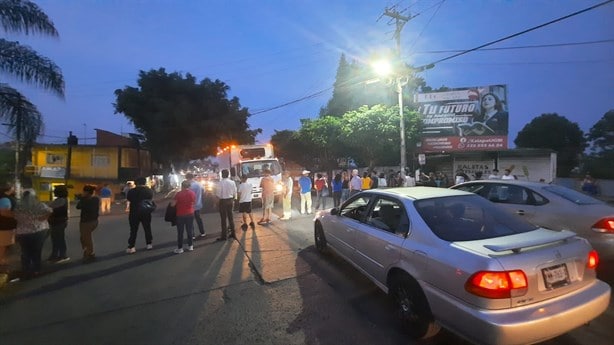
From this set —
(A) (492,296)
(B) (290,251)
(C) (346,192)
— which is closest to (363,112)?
(C) (346,192)

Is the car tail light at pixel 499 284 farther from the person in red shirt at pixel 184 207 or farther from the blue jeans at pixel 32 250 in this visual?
the blue jeans at pixel 32 250

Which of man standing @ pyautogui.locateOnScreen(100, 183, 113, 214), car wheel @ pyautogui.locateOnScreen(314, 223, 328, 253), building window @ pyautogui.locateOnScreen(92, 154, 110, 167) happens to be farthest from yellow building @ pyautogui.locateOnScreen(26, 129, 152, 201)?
car wheel @ pyautogui.locateOnScreen(314, 223, 328, 253)

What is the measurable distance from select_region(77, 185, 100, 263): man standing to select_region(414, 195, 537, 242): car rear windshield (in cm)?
639

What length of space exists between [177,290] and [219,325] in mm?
1554

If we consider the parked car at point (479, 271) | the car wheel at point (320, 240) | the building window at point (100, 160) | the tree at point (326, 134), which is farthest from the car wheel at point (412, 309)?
the building window at point (100, 160)

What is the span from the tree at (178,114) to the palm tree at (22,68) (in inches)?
817

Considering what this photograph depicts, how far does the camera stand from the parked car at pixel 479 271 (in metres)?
2.94

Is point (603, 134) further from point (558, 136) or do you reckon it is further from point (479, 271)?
point (479, 271)

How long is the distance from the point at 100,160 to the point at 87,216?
957 inches

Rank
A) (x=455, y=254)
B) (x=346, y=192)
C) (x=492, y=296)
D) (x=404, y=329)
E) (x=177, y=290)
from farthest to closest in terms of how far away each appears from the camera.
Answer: (x=346, y=192), (x=177, y=290), (x=404, y=329), (x=455, y=254), (x=492, y=296)

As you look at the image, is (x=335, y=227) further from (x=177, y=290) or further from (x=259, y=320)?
(x=177, y=290)

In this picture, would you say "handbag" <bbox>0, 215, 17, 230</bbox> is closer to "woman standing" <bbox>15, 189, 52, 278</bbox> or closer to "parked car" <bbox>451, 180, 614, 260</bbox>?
"woman standing" <bbox>15, 189, 52, 278</bbox>

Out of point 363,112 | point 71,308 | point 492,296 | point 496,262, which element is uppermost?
point 363,112

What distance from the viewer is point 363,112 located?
25906 millimetres
